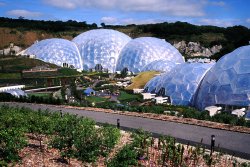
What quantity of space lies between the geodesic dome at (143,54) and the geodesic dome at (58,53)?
9315mm

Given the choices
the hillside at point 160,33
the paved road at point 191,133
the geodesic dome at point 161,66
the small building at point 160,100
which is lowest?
the small building at point 160,100

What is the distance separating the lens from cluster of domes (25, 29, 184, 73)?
69625 millimetres

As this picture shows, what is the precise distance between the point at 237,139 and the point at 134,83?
35208 millimetres

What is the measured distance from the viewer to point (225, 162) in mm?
13766

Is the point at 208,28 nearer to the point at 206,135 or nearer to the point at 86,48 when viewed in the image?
the point at 86,48

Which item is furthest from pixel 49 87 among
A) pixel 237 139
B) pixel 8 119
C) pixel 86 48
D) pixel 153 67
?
pixel 237 139

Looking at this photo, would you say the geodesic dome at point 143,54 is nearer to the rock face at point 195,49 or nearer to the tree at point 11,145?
the rock face at point 195,49

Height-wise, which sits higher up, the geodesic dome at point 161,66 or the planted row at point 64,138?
the geodesic dome at point 161,66

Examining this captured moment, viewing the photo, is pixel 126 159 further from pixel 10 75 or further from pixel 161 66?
pixel 161 66

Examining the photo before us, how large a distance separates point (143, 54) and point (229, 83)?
1474 inches

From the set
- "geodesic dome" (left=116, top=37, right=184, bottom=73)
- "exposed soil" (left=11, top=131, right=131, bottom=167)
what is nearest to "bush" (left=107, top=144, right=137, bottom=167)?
"exposed soil" (left=11, top=131, right=131, bottom=167)

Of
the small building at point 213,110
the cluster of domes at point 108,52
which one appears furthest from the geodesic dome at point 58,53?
the small building at point 213,110

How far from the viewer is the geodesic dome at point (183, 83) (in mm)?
39862

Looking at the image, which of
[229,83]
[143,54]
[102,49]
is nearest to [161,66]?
[143,54]
